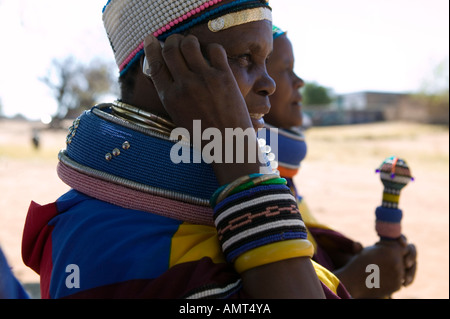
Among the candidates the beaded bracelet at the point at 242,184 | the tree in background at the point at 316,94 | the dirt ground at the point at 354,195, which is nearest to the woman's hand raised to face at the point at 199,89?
the beaded bracelet at the point at 242,184

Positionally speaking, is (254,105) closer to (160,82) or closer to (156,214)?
(160,82)

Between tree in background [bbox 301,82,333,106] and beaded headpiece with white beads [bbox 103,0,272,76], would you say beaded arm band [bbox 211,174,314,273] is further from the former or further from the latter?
tree in background [bbox 301,82,333,106]

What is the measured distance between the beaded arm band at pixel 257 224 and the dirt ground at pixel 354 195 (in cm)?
201

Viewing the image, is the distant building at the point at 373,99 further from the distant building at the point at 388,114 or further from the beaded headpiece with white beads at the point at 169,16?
the beaded headpiece with white beads at the point at 169,16

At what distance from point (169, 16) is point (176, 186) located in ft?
1.83

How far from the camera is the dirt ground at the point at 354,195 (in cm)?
595

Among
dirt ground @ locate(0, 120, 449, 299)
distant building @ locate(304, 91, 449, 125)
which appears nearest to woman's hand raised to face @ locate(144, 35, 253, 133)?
dirt ground @ locate(0, 120, 449, 299)

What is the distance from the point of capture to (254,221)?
1.19m

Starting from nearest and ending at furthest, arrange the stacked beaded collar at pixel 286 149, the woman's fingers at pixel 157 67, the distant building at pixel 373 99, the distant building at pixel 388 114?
the woman's fingers at pixel 157 67, the stacked beaded collar at pixel 286 149, the distant building at pixel 388 114, the distant building at pixel 373 99

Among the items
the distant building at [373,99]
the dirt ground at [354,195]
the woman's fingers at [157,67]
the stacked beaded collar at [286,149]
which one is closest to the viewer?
the woman's fingers at [157,67]
